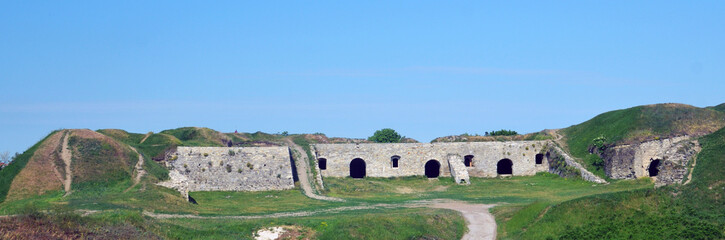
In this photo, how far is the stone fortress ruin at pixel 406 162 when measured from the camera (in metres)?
56.9

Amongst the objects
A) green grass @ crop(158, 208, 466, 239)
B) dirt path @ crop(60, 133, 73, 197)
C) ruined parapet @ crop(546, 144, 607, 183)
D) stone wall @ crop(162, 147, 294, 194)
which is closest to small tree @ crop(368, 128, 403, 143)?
ruined parapet @ crop(546, 144, 607, 183)

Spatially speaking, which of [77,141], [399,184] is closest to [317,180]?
[399,184]

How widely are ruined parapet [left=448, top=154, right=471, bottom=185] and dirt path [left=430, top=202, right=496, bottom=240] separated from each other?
16.0 meters

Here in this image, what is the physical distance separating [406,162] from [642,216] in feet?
130

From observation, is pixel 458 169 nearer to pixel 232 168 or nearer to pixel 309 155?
pixel 309 155

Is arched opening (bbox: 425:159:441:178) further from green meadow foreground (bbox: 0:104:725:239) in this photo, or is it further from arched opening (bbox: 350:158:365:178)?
arched opening (bbox: 350:158:365:178)

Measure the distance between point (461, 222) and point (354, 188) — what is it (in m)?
22.7

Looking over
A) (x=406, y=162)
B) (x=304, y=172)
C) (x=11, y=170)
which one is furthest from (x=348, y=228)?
(x=406, y=162)

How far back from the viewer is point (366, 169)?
7019cm

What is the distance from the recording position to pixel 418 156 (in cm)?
7081

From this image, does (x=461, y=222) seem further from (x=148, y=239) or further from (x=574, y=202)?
(x=148, y=239)

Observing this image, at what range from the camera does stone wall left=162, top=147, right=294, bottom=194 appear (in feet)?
195

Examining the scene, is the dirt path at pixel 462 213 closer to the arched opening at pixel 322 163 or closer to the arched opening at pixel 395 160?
the arched opening at pixel 395 160

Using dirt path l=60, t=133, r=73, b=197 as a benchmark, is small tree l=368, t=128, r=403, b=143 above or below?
above
